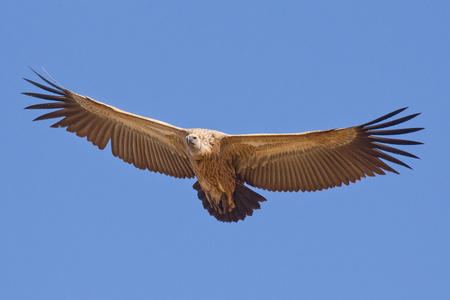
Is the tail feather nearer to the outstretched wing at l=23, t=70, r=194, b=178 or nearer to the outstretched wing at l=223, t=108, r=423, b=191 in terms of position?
the outstretched wing at l=223, t=108, r=423, b=191

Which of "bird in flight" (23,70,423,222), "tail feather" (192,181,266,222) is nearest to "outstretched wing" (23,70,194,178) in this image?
"bird in flight" (23,70,423,222)

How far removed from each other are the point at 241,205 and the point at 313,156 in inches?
43.5

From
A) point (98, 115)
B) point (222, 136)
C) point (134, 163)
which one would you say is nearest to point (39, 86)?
point (98, 115)

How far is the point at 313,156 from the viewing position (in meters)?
10.2

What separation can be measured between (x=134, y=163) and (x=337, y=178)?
9.26 ft

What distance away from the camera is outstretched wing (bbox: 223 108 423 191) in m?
9.76

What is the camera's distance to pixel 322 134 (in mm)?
9836

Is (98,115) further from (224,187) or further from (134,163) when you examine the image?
(224,187)

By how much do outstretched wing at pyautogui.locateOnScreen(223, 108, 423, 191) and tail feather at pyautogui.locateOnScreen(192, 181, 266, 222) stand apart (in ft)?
0.80

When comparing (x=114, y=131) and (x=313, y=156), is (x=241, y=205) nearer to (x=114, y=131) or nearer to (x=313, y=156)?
(x=313, y=156)

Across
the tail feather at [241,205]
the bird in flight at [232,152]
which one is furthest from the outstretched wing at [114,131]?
the tail feather at [241,205]

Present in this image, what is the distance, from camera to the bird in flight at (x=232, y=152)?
9.85 meters

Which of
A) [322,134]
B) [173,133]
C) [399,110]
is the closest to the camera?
[399,110]

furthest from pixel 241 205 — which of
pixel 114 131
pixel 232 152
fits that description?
pixel 114 131
